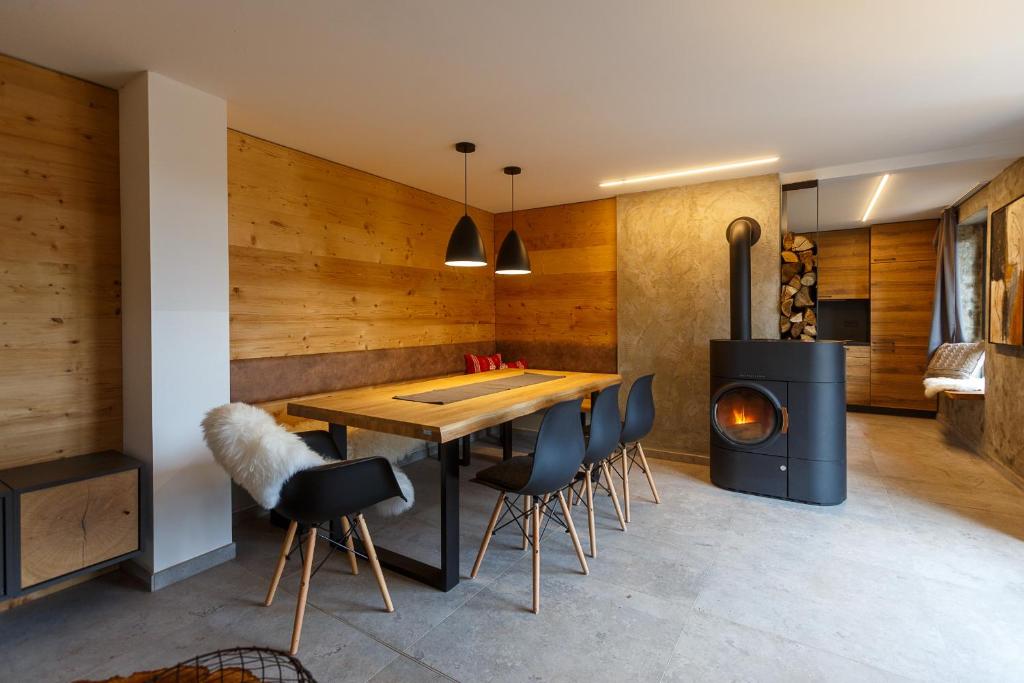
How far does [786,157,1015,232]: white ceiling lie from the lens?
3.98 meters

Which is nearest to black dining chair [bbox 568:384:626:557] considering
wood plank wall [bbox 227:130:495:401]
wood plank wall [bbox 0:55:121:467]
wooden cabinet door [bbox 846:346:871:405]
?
wood plank wall [bbox 227:130:495:401]

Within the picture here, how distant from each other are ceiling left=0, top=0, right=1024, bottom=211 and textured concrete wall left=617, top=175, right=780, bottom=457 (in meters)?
0.74

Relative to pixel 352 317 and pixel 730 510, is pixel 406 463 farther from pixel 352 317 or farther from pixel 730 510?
pixel 730 510

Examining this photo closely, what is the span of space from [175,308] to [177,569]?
4.13ft

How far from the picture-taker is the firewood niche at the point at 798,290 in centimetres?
418

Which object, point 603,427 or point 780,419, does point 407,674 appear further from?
point 780,419

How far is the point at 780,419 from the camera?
3.41 m

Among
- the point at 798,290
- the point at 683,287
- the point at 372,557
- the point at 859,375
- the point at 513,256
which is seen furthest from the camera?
the point at 859,375

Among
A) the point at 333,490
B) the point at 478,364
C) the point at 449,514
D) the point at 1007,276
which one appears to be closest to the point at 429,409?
the point at 449,514

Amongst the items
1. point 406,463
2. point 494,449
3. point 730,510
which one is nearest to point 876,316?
point 730,510

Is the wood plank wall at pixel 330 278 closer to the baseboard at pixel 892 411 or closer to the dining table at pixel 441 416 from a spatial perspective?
the dining table at pixel 441 416

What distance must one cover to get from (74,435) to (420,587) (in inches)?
71.8

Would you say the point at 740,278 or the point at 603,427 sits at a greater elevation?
the point at 740,278

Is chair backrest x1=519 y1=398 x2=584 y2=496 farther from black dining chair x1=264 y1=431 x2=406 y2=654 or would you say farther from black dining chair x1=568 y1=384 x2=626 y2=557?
black dining chair x1=264 y1=431 x2=406 y2=654
